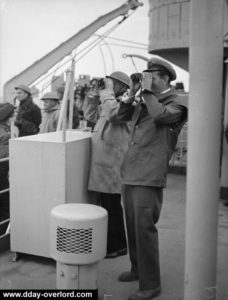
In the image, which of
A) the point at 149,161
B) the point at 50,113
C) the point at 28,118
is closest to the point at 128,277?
the point at 149,161

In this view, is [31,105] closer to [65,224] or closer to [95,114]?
[95,114]

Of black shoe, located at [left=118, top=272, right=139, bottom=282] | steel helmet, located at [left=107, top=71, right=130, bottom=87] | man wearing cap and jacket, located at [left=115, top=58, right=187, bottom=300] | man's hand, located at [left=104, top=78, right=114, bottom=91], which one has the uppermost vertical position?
steel helmet, located at [left=107, top=71, right=130, bottom=87]

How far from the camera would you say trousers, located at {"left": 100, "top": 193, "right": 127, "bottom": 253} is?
460cm

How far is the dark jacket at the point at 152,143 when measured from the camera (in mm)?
3525

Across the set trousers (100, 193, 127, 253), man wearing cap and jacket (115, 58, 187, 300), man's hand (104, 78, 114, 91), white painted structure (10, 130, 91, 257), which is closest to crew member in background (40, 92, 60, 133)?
white painted structure (10, 130, 91, 257)

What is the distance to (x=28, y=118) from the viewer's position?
6770mm

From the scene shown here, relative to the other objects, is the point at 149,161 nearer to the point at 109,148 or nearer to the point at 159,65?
the point at 159,65

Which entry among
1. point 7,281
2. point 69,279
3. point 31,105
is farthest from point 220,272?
point 31,105

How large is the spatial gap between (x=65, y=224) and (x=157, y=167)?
33.6 inches

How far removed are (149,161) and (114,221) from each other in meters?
1.33

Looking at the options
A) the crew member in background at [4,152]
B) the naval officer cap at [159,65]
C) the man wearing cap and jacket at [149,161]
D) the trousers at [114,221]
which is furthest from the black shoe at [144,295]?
the crew member in background at [4,152]

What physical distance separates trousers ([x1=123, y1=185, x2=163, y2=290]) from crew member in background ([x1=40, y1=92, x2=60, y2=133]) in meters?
3.08

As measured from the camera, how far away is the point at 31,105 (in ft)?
22.4

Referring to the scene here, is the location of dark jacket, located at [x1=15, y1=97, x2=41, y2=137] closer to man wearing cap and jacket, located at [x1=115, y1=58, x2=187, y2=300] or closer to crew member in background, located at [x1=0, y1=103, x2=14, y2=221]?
crew member in background, located at [x1=0, y1=103, x2=14, y2=221]
